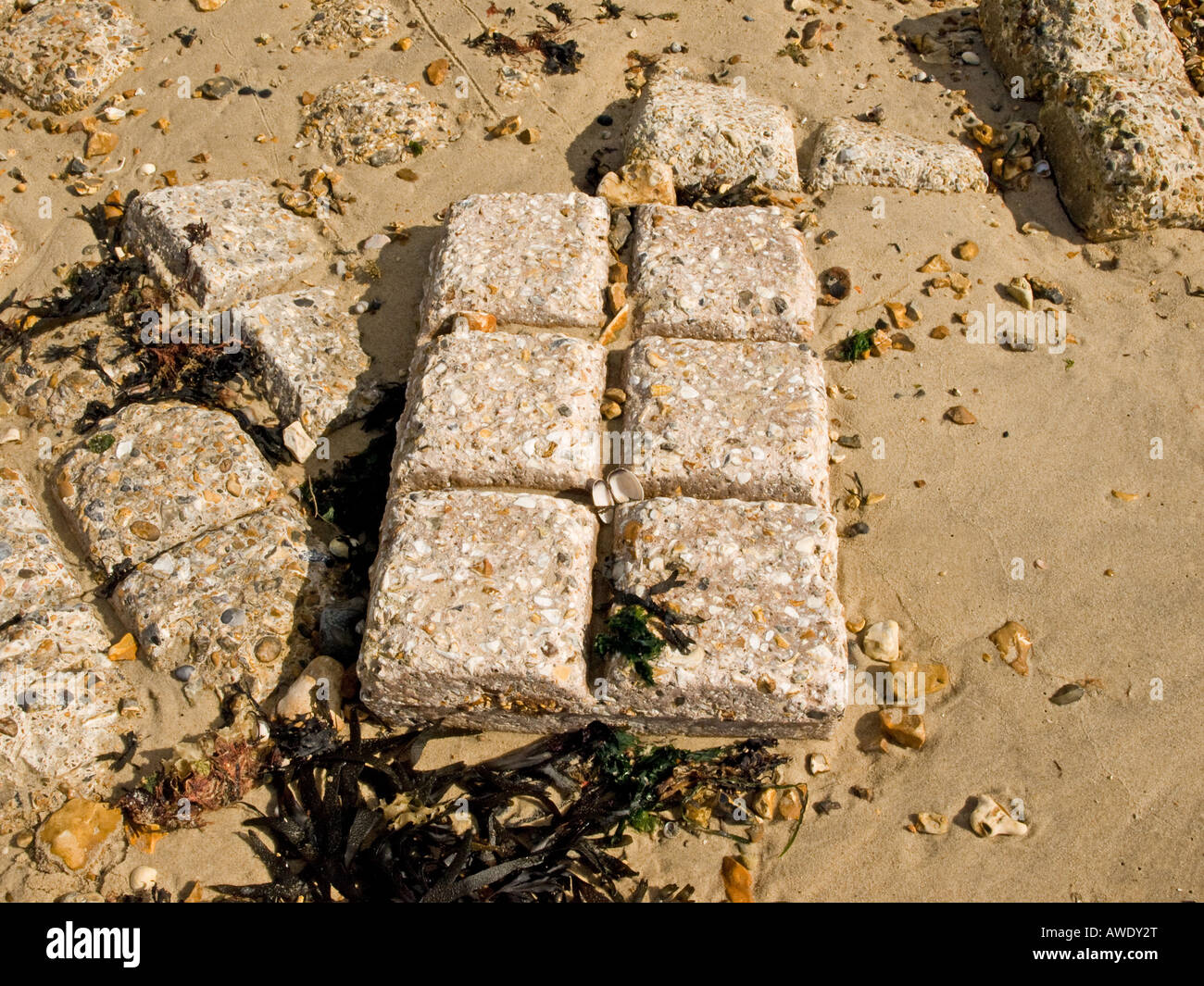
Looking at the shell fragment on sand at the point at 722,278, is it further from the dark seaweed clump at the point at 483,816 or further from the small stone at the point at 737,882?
the small stone at the point at 737,882

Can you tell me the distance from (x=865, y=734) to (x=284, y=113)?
4.17 metres

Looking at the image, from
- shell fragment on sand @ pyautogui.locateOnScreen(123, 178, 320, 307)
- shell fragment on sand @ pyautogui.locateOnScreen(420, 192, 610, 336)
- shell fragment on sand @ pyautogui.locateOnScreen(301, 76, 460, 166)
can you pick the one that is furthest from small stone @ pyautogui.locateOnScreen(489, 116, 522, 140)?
shell fragment on sand @ pyautogui.locateOnScreen(123, 178, 320, 307)

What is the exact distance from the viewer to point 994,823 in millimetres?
3184

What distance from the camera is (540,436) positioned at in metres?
3.54

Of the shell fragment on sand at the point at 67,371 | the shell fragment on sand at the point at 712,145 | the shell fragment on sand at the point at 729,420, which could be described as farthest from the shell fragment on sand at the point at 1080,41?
the shell fragment on sand at the point at 67,371

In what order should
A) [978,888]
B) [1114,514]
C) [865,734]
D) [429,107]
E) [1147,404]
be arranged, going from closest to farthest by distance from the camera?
[978,888]
[865,734]
[1114,514]
[1147,404]
[429,107]

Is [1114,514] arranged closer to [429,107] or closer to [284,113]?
[429,107]

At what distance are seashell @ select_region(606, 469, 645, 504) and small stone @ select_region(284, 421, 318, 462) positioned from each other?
132 cm

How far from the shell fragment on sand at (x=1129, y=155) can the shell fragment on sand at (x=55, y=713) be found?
4695mm

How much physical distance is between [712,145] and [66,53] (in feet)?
11.3

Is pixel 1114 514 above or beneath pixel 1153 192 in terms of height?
beneath

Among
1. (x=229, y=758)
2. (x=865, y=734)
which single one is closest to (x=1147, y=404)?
(x=865, y=734)

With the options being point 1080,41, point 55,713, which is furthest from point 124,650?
point 1080,41

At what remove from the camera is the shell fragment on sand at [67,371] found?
163 inches
